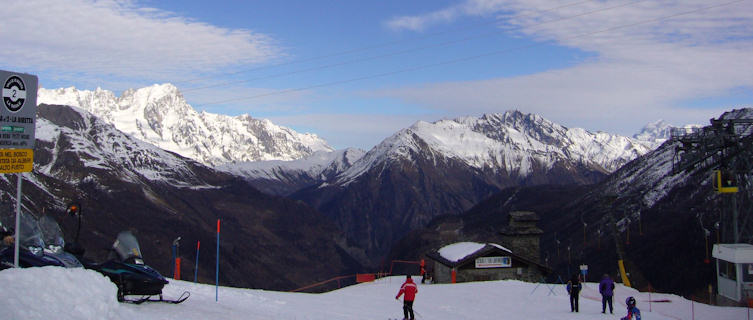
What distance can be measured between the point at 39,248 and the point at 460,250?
93.2ft

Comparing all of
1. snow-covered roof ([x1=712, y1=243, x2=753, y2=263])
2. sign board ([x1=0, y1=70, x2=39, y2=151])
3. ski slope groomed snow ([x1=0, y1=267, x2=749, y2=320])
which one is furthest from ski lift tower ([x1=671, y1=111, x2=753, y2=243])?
sign board ([x1=0, y1=70, x2=39, y2=151])

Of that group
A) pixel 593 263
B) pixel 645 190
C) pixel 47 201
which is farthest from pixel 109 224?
pixel 645 190

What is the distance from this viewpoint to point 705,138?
1501 inches

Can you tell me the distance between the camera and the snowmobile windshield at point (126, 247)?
659 inches

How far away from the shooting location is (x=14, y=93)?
14852mm

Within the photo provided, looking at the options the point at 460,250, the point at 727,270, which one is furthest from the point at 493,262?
the point at 727,270

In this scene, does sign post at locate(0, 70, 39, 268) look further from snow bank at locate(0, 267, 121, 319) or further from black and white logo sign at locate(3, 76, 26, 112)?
snow bank at locate(0, 267, 121, 319)

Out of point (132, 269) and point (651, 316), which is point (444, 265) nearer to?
point (651, 316)

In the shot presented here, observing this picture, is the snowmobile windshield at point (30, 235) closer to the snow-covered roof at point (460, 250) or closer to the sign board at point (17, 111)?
the sign board at point (17, 111)

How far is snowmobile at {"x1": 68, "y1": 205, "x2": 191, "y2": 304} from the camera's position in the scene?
1644 cm

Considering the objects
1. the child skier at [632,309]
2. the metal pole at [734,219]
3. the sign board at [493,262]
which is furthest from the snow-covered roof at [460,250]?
the child skier at [632,309]

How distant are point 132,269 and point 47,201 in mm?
148200

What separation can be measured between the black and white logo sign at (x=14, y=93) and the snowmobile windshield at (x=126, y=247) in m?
4.09

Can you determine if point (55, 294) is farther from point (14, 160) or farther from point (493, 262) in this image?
point (493, 262)
